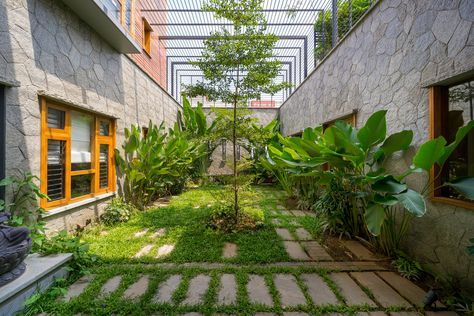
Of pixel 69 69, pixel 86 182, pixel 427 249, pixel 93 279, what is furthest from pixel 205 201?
pixel 427 249

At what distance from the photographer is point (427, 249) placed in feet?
7.52

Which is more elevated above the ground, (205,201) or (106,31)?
(106,31)

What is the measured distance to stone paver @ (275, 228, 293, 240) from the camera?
339 centimetres

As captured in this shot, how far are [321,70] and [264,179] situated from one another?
4.82 metres

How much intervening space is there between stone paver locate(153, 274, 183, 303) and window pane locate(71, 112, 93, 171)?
254 centimetres

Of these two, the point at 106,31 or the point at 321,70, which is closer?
the point at 106,31

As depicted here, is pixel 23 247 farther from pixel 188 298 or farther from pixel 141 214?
pixel 141 214

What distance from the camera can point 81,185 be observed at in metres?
3.59

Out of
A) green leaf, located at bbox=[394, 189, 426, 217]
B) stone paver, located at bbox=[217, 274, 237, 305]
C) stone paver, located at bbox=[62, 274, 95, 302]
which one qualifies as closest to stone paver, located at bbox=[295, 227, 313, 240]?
stone paver, located at bbox=[217, 274, 237, 305]

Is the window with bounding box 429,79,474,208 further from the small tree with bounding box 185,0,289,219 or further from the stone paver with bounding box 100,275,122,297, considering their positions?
the stone paver with bounding box 100,275,122,297

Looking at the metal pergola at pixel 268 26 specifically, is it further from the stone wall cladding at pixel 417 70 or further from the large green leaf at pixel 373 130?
the large green leaf at pixel 373 130

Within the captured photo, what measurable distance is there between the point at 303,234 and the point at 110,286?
9.24 feet

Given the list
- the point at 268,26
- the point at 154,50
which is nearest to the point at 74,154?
the point at 154,50

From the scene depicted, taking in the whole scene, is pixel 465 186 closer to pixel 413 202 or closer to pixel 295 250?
pixel 413 202
